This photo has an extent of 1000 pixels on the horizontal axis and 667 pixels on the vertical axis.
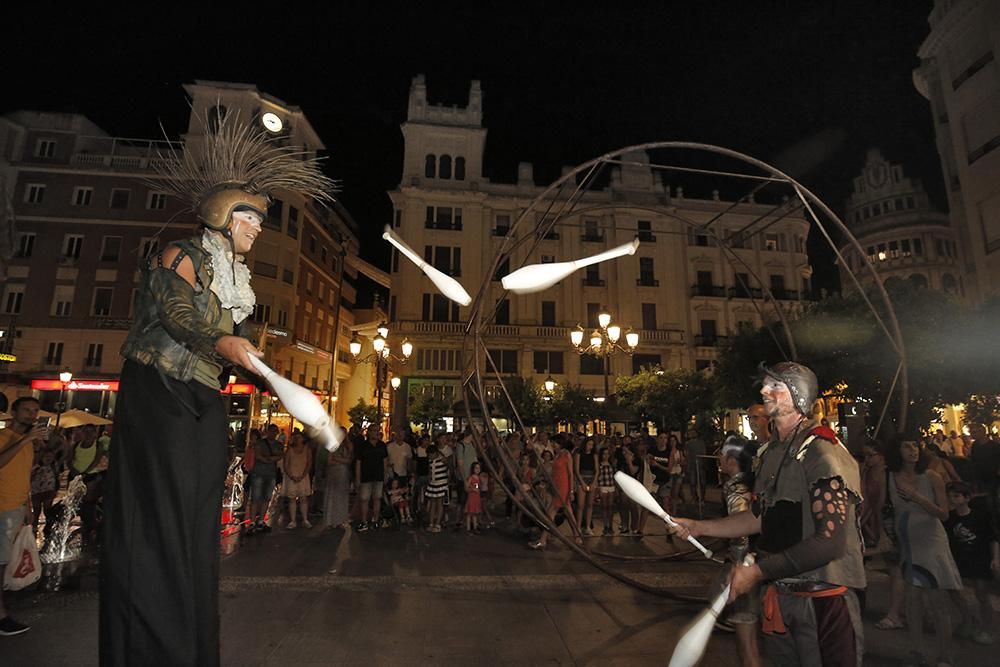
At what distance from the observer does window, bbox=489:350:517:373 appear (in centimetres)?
3631

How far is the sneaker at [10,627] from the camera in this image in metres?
4.50

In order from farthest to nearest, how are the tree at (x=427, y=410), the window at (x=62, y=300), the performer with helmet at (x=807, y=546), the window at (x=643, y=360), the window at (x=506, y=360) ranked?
the window at (x=643, y=360)
the window at (x=506, y=360)
the window at (x=62, y=300)
the tree at (x=427, y=410)
the performer with helmet at (x=807, y=546)

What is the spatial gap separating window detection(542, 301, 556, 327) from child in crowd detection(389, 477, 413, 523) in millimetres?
27341

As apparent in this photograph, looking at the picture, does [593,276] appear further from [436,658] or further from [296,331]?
[436,658]

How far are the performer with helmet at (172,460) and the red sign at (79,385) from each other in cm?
3547

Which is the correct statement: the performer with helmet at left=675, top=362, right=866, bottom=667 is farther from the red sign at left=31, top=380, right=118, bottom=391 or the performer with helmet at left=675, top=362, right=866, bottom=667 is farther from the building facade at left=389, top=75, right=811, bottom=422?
the red sign at left=31, top=380, right=118, bottom=391

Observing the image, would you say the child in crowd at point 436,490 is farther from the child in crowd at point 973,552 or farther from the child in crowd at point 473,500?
the child in crowd at point 973,552

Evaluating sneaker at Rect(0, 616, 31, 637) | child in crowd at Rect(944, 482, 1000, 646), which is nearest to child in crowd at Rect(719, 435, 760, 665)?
child in crowd at Rect(944, 482, 1000, 646)

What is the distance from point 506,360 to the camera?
3647cm

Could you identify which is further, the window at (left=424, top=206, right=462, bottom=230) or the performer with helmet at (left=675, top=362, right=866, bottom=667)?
the window at (left=424, top=206, right=462, bottom=230)

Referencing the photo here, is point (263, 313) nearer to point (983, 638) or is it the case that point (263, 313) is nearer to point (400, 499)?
point (400, 499)

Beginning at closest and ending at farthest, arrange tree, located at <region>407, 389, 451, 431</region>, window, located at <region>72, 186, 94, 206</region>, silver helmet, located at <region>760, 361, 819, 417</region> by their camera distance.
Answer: silver helmet, located at <region>760, 361, 819, 417</region>, tree, located at <region>407, 389, 451, 431</region>, window, located at <region>72, 186, 94, 206</region>

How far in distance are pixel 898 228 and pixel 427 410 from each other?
57.6m

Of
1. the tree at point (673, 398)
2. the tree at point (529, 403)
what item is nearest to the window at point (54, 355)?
the tree at point (529, 403)
